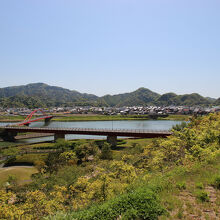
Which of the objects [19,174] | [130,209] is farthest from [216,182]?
[19,174]

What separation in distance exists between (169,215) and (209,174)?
13.7ft

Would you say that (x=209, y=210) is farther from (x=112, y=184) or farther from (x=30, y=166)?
(x=30, y=166)

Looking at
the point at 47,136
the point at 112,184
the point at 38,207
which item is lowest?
the point at 47,136

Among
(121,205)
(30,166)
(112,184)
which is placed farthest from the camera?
(30,166)

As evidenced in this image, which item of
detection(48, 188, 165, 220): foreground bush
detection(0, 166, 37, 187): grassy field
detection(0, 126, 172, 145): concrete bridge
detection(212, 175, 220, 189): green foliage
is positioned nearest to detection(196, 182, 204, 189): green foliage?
detection(212, 175, 220, 189): green foliage

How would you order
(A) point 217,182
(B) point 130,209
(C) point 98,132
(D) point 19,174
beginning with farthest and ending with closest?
1. (C) point 98,132
2. (D) point 19,174
3. (A) point 217,182
4. (B) point 130,209

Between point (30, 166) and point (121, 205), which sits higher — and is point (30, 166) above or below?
below

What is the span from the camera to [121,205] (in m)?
7.07

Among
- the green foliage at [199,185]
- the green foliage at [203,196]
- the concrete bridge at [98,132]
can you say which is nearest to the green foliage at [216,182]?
the green foliage at [199,185]

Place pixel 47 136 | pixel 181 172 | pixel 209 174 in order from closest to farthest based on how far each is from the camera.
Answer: pixel 209 174, pixel 181 172, pixel 47 136

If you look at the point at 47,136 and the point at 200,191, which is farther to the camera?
the point at 47,136

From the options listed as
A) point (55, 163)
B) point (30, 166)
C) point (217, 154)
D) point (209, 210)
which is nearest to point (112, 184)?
point (209, 210)

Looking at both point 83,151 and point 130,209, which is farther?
point 83,151

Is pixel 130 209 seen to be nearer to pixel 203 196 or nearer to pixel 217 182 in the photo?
pixel 203 196
